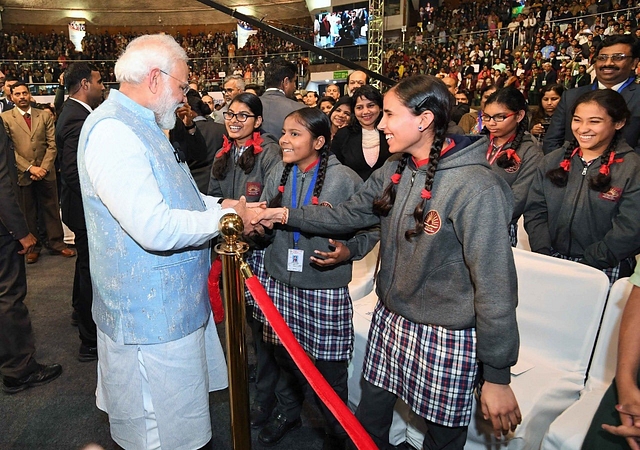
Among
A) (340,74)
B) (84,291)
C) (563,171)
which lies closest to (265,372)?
(84,291)

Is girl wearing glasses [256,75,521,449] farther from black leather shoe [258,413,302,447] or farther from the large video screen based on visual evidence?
the large video screen

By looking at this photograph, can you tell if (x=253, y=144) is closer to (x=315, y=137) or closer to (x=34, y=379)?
(x=315, y=137)

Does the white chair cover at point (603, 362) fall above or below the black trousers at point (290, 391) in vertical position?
above

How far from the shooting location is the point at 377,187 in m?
1.80

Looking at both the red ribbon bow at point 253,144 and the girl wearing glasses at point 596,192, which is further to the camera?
the red ribbon bow at point 253,144

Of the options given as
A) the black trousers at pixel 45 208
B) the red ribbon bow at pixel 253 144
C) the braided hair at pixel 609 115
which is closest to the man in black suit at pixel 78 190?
the red ribbon bow at pixel 253 144

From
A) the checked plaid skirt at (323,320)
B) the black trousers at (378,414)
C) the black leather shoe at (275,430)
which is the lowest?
the black leather shoe at (275,430)

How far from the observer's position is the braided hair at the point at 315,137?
2125mm

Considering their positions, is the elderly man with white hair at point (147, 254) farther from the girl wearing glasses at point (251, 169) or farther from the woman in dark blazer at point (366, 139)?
the woman in dark blazer at point (366, 139)

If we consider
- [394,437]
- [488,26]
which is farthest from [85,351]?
[488,26]

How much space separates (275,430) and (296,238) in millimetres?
987

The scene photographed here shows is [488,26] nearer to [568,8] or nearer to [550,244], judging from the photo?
[568,8]

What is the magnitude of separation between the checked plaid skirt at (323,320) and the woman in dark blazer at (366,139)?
5.51ft

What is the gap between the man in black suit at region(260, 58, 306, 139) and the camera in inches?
148
